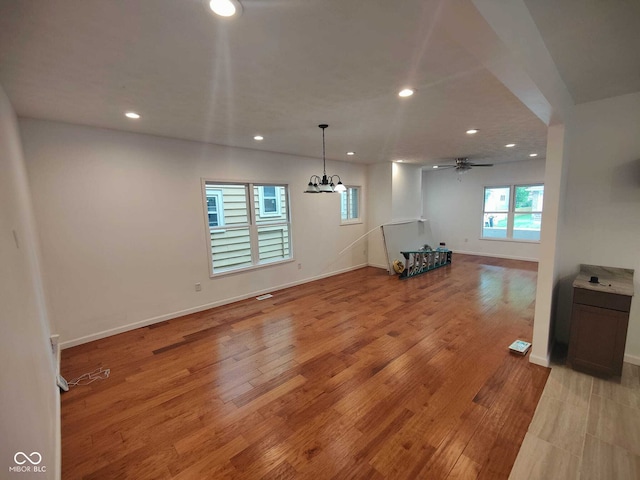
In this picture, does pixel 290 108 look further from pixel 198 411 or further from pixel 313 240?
pixel 313 240

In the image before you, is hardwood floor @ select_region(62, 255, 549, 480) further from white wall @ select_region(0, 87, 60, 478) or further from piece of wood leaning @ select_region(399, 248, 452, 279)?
piece of wood leaning @ select_region(399, 248, 452, 279)

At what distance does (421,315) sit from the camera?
154 inches

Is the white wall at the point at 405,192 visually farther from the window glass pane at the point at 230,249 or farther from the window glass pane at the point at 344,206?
the window glass pane at the point at 230,249

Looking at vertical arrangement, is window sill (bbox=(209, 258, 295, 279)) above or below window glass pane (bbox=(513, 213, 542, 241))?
below

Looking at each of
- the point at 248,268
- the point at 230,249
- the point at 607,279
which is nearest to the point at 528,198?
the point at 607,279

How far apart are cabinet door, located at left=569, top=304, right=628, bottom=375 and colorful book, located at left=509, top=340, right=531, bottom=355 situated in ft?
1.27

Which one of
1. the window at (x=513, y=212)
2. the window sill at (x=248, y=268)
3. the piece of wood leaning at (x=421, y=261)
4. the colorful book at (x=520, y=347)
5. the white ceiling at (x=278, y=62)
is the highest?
the white ceiling at (x=278, y=62)

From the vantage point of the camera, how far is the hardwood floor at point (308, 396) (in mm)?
1742

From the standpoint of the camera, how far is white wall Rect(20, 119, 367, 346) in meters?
3.05

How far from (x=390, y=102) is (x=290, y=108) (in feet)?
3.18

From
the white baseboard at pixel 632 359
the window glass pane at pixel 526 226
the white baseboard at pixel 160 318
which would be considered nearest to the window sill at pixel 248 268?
the white baseboard at pixel 160 318

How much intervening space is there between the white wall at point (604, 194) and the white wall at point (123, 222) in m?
4.16

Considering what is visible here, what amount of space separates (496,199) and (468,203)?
2.27ft

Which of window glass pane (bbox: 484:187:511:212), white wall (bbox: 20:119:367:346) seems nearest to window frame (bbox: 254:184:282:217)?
white wall (bbox: 20:119:367:346)
